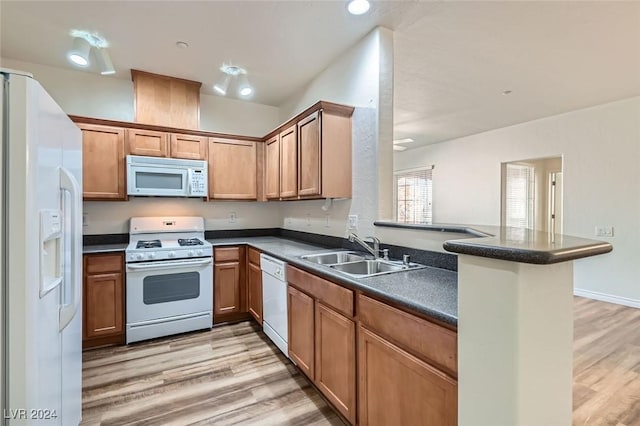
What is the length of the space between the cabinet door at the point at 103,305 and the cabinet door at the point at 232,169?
1.30 metres

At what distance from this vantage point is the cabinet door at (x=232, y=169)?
3.52 metres

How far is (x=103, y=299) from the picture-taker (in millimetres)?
2752

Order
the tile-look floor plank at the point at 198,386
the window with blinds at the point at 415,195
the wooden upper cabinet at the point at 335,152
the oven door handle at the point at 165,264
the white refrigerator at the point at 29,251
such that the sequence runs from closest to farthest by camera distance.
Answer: the white refrigerator at the point at 29,251 → the tile-look floor plank at the point at 198,386 → the wooden upper cabinet at the point at 335,152 → the oven door handle at the point at 165,264 → the window with blinds at the point at 415,195

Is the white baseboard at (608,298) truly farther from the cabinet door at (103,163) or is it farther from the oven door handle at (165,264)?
the cabinet door at (103,163)

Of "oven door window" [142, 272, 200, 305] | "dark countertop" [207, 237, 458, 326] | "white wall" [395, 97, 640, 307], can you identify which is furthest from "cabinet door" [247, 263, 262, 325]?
"white wall" [395, 97, 640, 307]

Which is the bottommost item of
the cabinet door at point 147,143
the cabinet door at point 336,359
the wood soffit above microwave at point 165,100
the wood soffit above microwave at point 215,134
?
the cabinet door at point 336,359

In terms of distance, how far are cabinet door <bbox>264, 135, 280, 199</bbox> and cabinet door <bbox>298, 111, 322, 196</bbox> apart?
0.55 m

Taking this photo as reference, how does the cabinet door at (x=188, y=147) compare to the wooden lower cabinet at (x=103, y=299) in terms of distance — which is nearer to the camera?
the wooden lower cabinet at (x=103, y=299)

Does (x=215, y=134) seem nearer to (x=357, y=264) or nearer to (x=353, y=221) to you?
(x=353, y=221)

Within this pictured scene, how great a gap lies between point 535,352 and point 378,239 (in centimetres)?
152

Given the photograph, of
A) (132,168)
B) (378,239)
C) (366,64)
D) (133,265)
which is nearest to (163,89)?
(132,168)

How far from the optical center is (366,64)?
8.28ft

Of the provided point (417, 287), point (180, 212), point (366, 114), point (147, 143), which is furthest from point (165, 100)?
point (417, 287)

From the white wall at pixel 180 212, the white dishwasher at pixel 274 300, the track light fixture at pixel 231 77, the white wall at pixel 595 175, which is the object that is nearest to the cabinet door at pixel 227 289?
the white dishwasher at pixel 274 300
